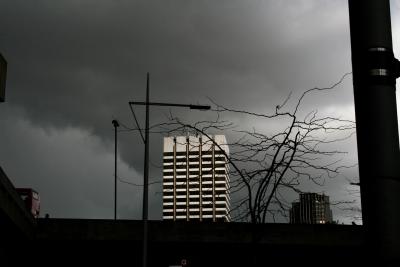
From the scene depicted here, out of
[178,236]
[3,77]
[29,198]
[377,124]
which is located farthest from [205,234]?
[377,124]

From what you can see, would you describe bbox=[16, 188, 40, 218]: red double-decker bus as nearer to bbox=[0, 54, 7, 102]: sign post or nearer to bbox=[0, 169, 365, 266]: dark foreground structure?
bbox=[0, 169, 365, 266]: dark foreground structure

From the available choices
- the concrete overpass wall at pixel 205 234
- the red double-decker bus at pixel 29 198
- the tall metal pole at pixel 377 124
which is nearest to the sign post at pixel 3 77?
the red double-decker bus at pixel 29 198

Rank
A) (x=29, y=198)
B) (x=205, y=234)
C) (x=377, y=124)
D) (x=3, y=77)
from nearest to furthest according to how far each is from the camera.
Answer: (x=377, y=124)
(x=205, y=234)
(x=29, y=198)
(x=3, y=77)

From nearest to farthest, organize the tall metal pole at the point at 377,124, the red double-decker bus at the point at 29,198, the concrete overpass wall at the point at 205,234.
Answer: the tall metal pole at the point at 377,124 → the concrete overpass wall at the point at 205,234 → the red double-decker bus at the point at 29,198

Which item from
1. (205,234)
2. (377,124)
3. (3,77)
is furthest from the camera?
(3,77)

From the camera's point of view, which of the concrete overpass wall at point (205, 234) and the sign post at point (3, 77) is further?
the sign post at point (3, 77)

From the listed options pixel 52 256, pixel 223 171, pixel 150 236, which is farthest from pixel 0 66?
pixel 223 171

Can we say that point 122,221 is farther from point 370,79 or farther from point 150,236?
point 370,79

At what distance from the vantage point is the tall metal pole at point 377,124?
2.36 m

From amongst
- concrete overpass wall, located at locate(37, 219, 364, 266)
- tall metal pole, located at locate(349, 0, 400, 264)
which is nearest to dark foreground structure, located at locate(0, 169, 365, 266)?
concrete overpass wall, located at locate(37, 219, 364, 266)

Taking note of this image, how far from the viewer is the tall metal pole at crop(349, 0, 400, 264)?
7.74 ft

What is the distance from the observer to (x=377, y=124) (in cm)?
243

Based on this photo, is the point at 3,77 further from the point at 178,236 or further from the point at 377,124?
the point at 377,124

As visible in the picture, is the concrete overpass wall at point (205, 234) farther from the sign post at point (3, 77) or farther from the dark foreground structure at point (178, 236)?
the sign post at point (3, 77)
